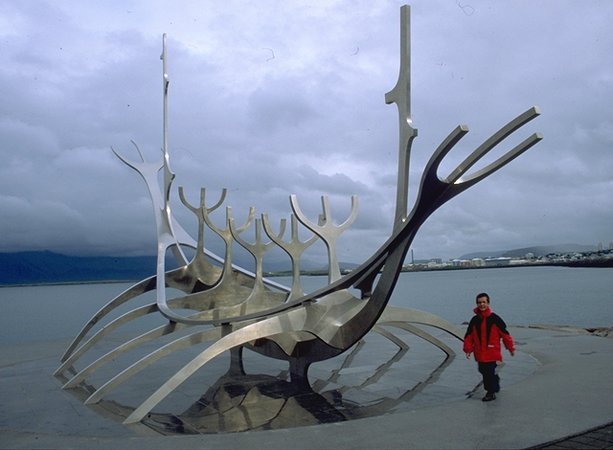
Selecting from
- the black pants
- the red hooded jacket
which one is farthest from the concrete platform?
the red hooded jacket

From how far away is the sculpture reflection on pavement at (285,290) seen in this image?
8.03 metres

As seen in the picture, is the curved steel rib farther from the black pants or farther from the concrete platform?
the black pants

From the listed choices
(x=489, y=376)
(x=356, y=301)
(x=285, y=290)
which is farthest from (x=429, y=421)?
(x=285, y=290)

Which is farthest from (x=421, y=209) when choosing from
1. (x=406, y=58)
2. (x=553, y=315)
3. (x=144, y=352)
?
(x=553, y=315)

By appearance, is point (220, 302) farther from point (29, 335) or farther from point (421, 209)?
point (29, 335)

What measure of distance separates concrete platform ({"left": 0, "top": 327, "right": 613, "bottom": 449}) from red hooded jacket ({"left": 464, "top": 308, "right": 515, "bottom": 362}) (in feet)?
2.24

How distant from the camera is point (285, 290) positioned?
1334 cm

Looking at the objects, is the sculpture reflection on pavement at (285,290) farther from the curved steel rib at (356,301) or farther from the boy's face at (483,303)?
the boy's face at (483,303)

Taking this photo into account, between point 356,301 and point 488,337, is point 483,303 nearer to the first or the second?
point 488,337

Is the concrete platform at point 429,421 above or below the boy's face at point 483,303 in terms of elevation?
→ below

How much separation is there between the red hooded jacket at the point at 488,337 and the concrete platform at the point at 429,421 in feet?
2.24

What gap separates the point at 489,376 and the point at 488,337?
0.61 metres

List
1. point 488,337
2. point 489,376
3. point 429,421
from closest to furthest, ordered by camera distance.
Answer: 1. point 429,421
2. point 488,337
3. point 489,376

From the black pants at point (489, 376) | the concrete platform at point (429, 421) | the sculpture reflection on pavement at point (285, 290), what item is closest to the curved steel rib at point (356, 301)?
the sculpture reflection on pavement at point (285, 290)
